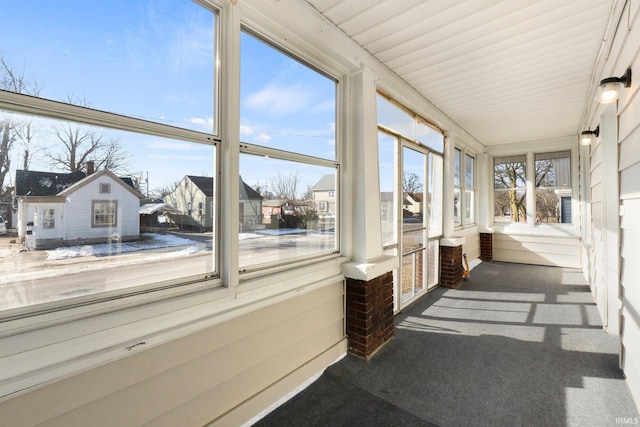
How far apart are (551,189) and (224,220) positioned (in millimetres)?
7643

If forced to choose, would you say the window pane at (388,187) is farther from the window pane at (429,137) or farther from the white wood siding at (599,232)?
the white wood siding at (599,232)

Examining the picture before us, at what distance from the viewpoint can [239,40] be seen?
182 centimetres

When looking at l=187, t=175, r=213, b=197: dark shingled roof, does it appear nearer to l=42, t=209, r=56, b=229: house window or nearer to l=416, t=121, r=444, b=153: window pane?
l=42, t=209, r=56, b=229: house window

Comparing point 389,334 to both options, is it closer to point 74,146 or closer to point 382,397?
point 382,397

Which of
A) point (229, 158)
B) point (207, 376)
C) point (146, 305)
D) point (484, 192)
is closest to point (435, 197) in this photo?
point (484, 192)

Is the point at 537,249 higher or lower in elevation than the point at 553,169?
lower

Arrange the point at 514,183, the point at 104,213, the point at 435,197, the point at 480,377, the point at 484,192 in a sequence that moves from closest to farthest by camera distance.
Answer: the point at 104,213, the point at 480,377, the point at 435,197, the point at 514,183, the point at 484,192

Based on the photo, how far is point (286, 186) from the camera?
2.29 m

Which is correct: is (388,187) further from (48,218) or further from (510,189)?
(510,189)

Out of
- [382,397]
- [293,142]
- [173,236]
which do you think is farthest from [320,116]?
[382,397]

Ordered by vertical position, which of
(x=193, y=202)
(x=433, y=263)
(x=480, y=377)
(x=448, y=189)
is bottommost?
(x=480, y=377)

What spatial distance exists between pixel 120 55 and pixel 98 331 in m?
1.30

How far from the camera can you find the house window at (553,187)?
6.44 meters

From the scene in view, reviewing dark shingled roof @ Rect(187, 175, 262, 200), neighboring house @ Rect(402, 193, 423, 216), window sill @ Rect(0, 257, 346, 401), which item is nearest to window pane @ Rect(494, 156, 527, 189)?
neighboring house @ Rect(402, 193, 423, 216)
